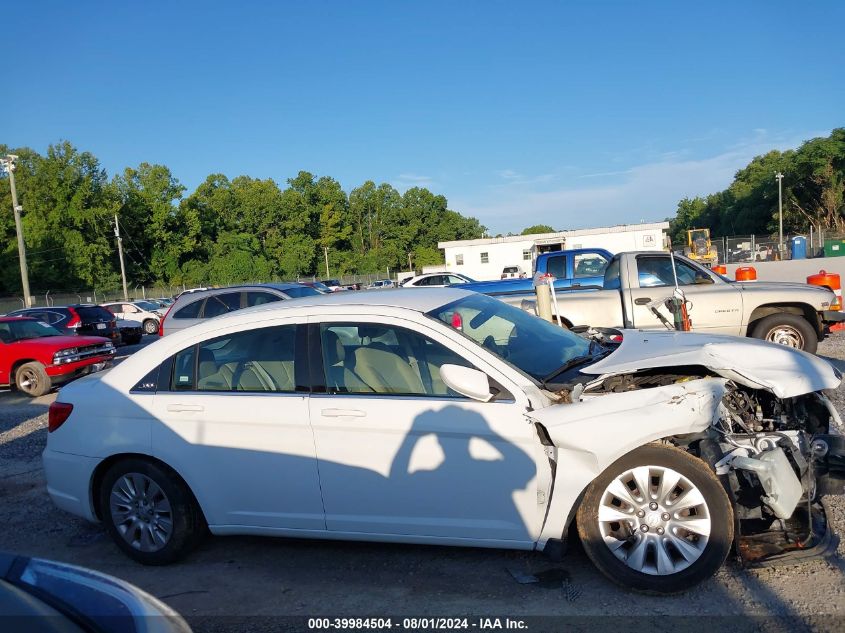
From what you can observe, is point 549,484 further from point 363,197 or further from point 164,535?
point 363,197

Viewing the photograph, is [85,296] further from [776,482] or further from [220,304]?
[776,482]

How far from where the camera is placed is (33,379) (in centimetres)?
1245

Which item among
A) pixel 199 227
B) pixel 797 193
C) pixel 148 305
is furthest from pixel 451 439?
pixel 797 193

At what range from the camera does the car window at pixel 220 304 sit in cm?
1332

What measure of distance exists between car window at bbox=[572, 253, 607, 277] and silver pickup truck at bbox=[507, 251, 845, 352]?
159 inches

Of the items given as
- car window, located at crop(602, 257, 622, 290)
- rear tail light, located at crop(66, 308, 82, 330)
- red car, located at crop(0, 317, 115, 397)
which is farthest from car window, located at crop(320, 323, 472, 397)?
rear tail light, located at crop(66, 308, 82, 330)

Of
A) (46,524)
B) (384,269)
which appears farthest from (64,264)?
(46,524)

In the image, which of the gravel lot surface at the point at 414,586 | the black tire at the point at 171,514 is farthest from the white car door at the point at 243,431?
the gravel lot surface at the point at 414,586

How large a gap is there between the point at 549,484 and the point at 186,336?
260 centimetres

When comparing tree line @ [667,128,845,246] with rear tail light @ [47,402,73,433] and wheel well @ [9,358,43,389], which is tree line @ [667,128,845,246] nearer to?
wheel well @ [9,358,43,389]

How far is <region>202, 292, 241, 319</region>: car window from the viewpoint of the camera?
43.7 feet

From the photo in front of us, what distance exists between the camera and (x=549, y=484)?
11.8 feet

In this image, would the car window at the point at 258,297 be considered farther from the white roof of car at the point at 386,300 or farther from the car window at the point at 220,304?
the white roof of car at the point at 386,300

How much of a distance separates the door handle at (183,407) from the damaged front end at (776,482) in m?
3.02
